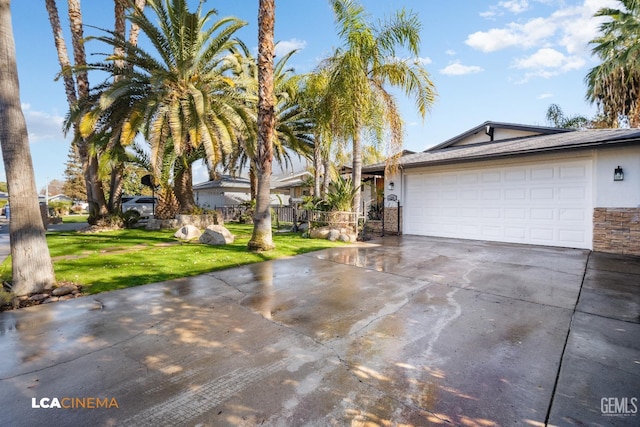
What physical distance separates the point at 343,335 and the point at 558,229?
9090 millimetres

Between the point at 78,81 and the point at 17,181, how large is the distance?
11.1 metres

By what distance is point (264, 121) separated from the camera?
8188mm

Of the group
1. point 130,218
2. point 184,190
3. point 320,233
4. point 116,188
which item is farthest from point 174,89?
point 320,233

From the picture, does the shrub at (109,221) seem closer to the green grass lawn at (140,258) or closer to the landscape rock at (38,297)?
the green grass lawn at (140,258)

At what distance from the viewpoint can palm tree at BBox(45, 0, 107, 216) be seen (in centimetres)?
1261

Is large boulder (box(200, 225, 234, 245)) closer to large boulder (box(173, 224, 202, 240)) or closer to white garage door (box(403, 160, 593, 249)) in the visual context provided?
large boulder (box(173, 224, 202, 240))

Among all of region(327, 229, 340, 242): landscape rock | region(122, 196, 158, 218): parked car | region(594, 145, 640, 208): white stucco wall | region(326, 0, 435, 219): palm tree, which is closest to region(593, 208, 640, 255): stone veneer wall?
region(594, 145, 640, 208): white stucco wall

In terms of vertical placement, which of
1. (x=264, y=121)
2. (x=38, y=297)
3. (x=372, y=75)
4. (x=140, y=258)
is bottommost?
(x=38, y=297)

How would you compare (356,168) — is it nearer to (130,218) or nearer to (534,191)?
(534,191)

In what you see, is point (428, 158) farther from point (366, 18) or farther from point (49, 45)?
point (49, 45)

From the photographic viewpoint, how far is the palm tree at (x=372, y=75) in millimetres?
9930

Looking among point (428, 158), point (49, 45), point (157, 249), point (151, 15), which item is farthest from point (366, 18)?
point (49, 45)

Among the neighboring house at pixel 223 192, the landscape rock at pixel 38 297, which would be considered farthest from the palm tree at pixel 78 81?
the neighboring house at pixel 223 192

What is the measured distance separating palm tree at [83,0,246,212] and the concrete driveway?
680cm
